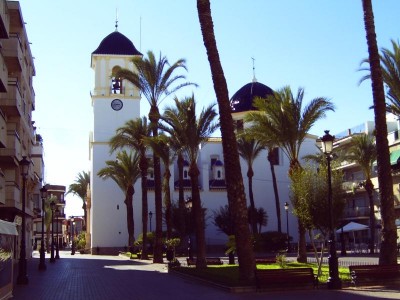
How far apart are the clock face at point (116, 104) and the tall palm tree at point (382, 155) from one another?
47.0 m

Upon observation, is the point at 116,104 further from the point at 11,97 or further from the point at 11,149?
the point at 11,149

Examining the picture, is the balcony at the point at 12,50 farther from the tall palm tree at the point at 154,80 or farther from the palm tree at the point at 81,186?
the palm tree at the point at 81,186

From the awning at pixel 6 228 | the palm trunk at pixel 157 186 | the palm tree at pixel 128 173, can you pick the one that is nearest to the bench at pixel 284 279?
the awning at pixel 6 228

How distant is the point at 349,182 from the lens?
202ft

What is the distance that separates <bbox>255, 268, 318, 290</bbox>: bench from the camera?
Answer: 60.1ft

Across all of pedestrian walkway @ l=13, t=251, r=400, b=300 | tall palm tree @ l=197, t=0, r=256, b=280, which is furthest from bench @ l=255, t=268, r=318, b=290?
tall palm tree @ l=197, t=0, r=256, b=280

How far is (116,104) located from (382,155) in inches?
1899

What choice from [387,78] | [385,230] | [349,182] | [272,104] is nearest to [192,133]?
[272,104]

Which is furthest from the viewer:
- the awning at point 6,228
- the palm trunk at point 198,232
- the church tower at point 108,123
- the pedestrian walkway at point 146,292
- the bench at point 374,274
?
the church tower at point 108,123

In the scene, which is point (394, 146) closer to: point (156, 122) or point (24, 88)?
point (156, 122)

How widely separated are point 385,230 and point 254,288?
5308mm

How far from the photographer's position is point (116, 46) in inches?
2586

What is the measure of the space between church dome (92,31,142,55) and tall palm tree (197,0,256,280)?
151ft

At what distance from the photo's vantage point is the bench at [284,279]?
60.1ft
